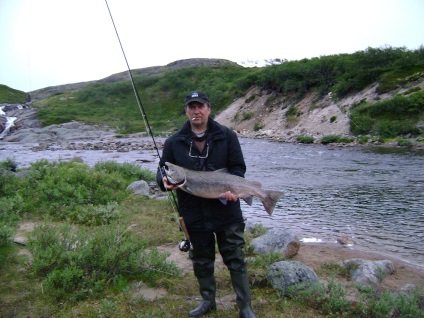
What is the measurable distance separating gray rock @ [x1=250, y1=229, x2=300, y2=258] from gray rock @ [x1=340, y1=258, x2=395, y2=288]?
3.21 ft

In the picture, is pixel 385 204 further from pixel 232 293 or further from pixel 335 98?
pixel 335 98

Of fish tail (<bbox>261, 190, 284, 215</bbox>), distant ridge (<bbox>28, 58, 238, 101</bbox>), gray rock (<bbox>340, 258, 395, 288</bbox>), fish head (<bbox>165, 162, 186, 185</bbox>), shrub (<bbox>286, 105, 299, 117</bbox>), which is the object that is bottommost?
gray rock (<bbox>340, 258, 395, 288</bbox>)

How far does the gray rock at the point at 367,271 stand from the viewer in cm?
589

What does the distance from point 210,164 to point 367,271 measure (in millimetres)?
3387

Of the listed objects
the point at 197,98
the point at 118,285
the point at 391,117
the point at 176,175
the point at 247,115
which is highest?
the point at 197,98

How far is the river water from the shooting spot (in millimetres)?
8969

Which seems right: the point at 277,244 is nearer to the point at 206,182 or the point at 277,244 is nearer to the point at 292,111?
the point at 206,182

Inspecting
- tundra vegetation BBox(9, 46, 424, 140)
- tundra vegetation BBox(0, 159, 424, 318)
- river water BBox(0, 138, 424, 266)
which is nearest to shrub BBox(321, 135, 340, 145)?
tundra vegetation BBox(9, 46, 424, 140)

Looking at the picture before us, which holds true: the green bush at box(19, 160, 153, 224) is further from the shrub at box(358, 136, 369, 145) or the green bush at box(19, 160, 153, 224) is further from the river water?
the shrub at box(358, 136, 369, 145)

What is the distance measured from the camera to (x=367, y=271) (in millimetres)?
6039

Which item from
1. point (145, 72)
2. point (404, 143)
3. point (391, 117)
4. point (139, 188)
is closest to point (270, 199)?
point (139, 188)

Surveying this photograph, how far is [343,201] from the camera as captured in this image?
40.1ft

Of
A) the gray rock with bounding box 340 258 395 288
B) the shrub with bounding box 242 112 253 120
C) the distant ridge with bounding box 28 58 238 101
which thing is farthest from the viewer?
the distant ridge with bounding box 28 58 238 101

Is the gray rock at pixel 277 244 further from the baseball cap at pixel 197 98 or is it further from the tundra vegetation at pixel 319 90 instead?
the tundra vegetation at pixel 319 90
